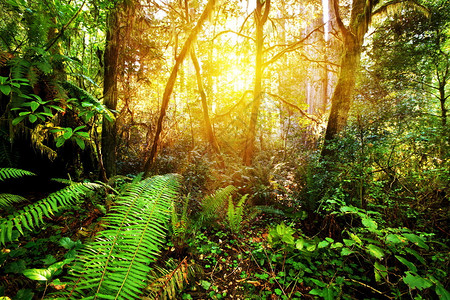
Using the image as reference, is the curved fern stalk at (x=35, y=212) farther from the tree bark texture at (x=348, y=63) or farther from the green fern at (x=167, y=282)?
the tree bark texture at (x=348, y=63)

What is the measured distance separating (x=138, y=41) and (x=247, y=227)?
492 centimetres

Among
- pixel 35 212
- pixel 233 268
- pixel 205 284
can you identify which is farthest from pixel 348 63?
pixel 35 212

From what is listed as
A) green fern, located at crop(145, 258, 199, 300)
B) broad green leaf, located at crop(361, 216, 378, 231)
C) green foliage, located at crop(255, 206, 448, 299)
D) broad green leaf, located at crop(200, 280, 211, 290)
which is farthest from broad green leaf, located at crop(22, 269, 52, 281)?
broad green leaf, located at crop(361, 216, 378, 231)

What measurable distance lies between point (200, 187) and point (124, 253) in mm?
3053

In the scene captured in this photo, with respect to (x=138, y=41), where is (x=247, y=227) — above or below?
below

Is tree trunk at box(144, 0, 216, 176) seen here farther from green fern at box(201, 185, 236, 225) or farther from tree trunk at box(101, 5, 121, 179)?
green fern at box(201, 185, 236, 225)

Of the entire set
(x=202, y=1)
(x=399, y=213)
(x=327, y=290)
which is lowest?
(x=327, y=290)

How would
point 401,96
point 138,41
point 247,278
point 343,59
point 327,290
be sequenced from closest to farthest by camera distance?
point 327,290, point 247,278, point 343,59, point 138,41, point 401,96

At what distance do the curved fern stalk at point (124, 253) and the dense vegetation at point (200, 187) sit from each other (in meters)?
0.01

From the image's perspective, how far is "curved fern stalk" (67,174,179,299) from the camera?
118 centimetres

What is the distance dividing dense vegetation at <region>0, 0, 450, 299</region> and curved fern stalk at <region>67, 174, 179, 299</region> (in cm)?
1

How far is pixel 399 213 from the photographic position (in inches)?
81.7

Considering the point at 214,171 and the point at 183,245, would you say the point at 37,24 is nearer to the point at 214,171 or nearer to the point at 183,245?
the point at 183,245

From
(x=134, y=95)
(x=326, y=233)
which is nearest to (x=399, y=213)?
(x=326, y=233)
